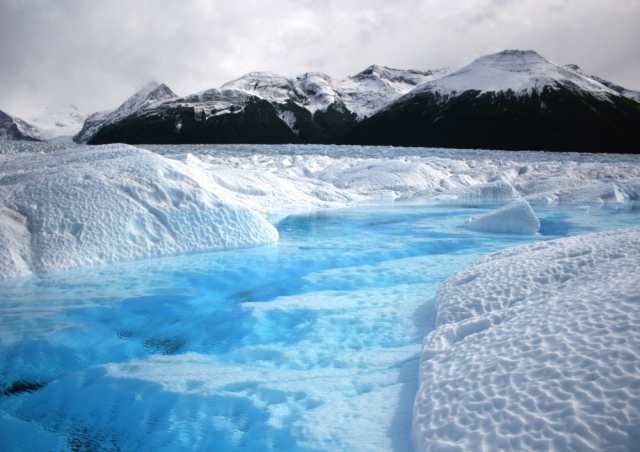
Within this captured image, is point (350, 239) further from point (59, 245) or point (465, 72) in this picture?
point (465, 72)

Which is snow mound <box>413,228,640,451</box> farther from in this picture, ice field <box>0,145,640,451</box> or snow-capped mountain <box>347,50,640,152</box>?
snow-capped mountain <box>347,50,640,152</box>

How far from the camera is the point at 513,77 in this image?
92562 millimetres

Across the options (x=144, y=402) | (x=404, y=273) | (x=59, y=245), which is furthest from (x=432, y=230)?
(x=144, y=402)

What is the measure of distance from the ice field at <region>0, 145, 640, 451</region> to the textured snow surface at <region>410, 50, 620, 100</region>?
96341 millimetres

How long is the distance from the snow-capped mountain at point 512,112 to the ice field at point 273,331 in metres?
75.8

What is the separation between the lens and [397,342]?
298 cm

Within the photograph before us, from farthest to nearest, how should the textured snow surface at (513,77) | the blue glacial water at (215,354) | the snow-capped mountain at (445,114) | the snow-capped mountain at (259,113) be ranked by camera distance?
1. the snow-capped mountain at (259,113)
2. the textured snow surface at (513,77)
3. the snow-capped mountain at (445,114)
4. the blue glacial water at (215,354)

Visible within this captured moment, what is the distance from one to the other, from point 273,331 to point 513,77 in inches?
4136

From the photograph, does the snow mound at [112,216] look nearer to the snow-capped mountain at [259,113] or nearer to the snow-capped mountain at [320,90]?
the snow-capped mountain at [259,113]

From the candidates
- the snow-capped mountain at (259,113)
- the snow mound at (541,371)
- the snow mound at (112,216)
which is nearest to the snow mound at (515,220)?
the snow mound at (112,216)

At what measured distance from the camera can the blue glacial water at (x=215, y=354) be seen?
6.84 feet

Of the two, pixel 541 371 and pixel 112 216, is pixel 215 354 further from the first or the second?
pixel 112 216

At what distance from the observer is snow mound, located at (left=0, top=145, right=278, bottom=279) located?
507 centimetres

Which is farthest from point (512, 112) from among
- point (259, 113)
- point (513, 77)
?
point (259, 113)
